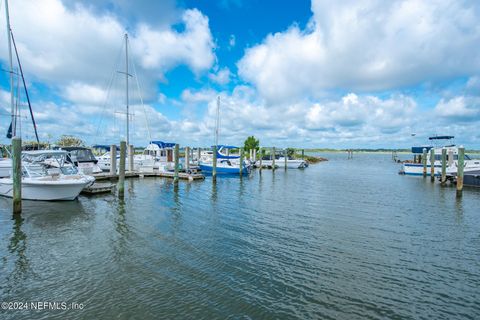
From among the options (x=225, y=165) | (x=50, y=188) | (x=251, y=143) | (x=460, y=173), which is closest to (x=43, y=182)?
(x=50, y=188)

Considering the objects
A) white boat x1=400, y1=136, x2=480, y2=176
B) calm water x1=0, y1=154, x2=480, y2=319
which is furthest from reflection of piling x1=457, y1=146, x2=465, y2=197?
white boat x1=400, y1=136, x2=480, y2=176

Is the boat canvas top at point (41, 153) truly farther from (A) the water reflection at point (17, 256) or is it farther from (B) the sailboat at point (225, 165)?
(B) the sailboat at point (225, 165)

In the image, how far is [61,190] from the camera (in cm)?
1647

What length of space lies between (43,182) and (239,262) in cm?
1331

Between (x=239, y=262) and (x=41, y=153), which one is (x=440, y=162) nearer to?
(x=239, y=262)

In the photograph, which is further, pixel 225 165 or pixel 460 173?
pixel 225 165

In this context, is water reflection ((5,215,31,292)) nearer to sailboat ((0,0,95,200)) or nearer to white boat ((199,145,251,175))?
sailboat ((0,0,95,200))

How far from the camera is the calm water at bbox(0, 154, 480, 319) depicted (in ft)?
20.9

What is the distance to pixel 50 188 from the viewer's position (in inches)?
636

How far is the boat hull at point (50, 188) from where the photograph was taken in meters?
15.9

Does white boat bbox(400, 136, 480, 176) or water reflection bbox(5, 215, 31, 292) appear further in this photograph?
white boat bbox(400, 136, 480, 176)

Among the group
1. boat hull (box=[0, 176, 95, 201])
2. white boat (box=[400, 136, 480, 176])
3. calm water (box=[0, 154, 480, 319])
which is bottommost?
calm water (box=[0, 154, 480, 319])

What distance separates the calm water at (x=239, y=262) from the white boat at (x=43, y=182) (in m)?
0.73

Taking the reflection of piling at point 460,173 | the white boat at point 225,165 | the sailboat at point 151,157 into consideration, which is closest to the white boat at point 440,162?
the reflection of piling at point 460,173
